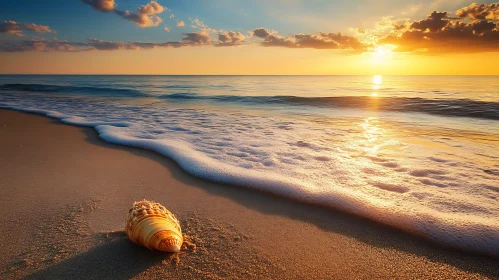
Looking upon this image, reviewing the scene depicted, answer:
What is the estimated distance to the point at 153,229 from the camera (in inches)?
68.1

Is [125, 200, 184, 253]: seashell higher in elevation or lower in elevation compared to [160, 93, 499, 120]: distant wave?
higher

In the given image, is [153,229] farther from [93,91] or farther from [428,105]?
[93,91]

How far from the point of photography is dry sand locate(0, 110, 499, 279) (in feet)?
5.90

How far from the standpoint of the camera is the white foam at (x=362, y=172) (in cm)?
238

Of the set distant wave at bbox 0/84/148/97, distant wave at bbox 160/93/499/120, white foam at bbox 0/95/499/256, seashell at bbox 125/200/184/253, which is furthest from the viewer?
distant wave at bbox 0/84/148/97

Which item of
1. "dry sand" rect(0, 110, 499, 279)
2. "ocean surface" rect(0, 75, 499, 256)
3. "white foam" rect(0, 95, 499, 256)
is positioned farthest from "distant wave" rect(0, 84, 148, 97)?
"dry sand" rect(0, 110, 499, 279)

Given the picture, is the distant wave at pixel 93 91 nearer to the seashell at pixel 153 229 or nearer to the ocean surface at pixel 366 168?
the ocean surface at pixel 366 168

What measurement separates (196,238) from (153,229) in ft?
1.58

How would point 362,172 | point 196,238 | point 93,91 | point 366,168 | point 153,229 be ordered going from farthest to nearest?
point 93,91, point 366,168, point 362,172, point 196,238, point 153,229

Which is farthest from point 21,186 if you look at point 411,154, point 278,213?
point 411,154

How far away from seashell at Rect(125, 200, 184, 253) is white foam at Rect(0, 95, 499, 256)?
1382 mm

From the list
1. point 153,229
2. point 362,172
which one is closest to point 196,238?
point 153,229

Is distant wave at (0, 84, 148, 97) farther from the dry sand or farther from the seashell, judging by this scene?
the seashell

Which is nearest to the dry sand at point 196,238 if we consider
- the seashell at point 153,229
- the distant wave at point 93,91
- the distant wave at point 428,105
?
the seashell at point 153,229
